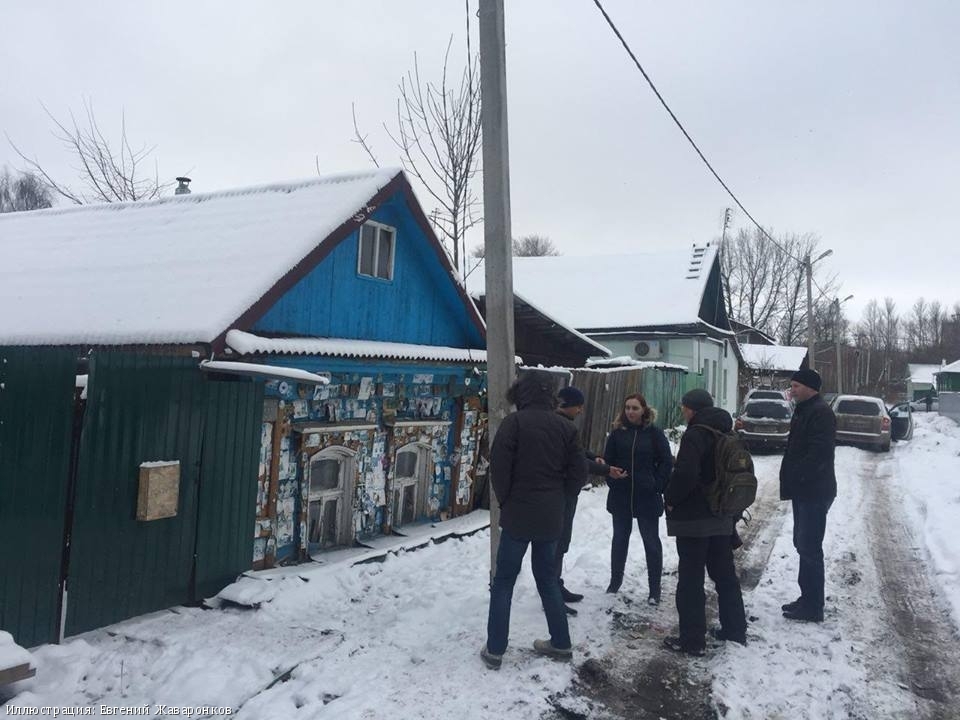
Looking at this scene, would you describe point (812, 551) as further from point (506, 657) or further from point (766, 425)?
point (766, 425)

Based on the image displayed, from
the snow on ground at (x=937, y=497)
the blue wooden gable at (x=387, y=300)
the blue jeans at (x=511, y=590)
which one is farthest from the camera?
the blue wooden gable at (x=387, y=300)

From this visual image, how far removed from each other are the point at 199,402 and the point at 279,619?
5.74 ft

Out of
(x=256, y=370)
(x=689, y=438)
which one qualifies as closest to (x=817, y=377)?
(x=689, y=438)

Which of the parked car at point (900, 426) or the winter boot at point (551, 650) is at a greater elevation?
the parked car at point (900, 426)

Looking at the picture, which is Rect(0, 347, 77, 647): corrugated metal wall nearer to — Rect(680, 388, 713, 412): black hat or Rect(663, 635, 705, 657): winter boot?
Rect(663, 635, 705, 657): winter boot

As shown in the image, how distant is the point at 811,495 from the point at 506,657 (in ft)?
8.60

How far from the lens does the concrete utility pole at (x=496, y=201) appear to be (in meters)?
5.35

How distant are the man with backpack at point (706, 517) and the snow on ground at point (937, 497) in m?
2.06

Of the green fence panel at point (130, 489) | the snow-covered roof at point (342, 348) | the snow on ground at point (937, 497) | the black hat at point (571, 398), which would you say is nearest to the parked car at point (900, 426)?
the snow on ground at point (937, 497)

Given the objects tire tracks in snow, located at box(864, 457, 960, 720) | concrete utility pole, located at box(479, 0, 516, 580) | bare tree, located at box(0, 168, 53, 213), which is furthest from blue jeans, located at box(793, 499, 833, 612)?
bare tree, located at box(0, 168, 53, 213)

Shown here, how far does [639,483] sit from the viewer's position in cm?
561

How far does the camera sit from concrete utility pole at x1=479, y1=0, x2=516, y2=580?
5354 mm

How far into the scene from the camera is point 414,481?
8.35m

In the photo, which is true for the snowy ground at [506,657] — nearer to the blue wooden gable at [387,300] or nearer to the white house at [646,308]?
the blue wooden gable at [387,300]
